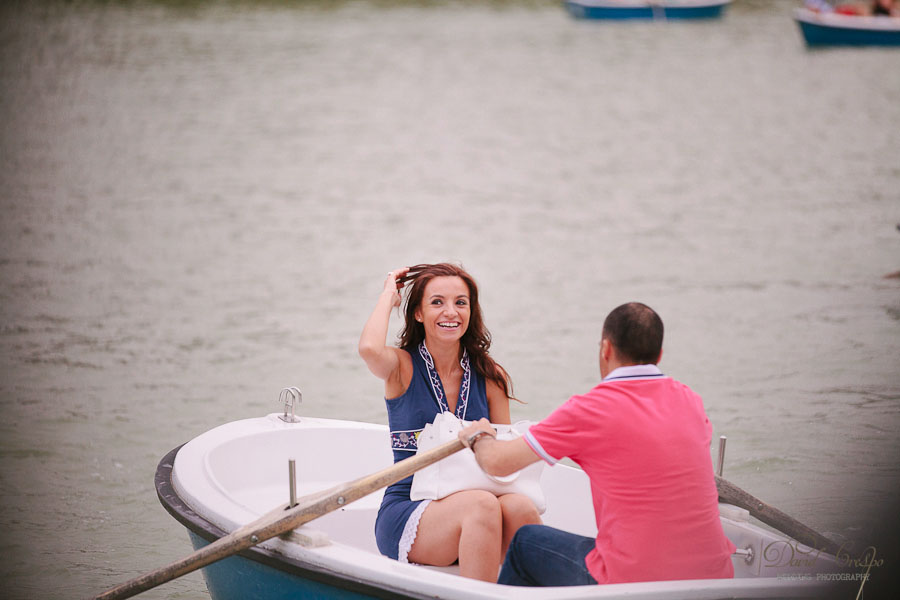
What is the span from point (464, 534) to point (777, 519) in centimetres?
88

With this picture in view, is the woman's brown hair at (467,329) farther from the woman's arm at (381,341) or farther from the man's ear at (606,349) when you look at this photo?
the man's ear at (606,349)

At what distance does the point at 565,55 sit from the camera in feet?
69.1

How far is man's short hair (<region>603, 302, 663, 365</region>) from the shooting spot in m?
2.51

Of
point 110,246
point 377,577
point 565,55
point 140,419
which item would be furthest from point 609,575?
point 565,55

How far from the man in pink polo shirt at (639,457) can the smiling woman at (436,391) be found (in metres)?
0.42

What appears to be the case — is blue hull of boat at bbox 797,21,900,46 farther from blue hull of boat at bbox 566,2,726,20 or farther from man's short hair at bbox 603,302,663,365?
man's short hair at bbox 603,302,663,365

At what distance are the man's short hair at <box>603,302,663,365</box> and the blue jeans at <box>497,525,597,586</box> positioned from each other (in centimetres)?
49

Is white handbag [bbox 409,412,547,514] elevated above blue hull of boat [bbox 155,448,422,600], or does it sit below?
above

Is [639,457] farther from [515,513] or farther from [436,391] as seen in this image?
[436,391]

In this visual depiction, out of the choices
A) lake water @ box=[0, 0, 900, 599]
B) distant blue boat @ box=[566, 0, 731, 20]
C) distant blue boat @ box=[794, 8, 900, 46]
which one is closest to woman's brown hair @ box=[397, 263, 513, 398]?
lake water @ box=[0, 0, 900, 599]

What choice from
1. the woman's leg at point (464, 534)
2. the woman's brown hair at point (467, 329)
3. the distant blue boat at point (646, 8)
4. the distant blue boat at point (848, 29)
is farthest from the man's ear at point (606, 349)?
the distant blue boat at point (646, 8)

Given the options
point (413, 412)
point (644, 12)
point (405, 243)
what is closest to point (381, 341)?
point (413, 412)

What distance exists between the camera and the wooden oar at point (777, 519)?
300 cm

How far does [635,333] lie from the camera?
99.0 inches
